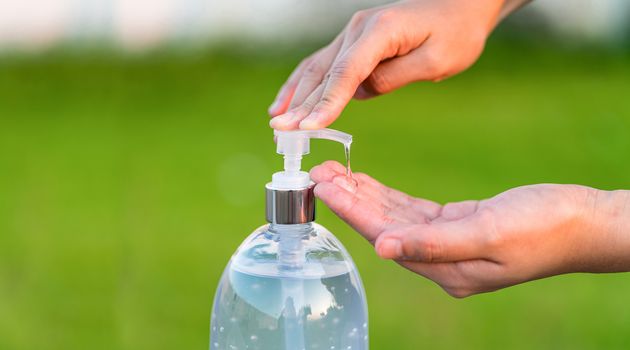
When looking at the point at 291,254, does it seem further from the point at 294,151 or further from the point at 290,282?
the point at 294,151

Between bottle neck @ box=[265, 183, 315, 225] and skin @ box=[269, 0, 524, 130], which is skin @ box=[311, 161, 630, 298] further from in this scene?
skin @ box=[269, 0, 524, 130]

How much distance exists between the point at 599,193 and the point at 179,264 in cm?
212

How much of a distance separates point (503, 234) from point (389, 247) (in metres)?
0.18

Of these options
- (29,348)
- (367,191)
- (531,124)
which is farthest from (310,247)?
(531,124)

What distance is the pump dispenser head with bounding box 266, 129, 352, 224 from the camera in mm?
1225

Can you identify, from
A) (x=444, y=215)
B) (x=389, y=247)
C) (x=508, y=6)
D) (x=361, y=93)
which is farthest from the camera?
(x=508, y=6)

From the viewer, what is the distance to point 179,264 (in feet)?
10.4

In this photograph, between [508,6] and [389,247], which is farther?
[508,6]

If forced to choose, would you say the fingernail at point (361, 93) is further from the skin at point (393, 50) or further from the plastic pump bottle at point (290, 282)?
the plastic pump bottle at point (290, 282)

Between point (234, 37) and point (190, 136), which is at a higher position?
point (234, 37)

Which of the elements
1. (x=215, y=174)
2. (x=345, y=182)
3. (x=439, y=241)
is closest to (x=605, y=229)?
(x=439, y=241)

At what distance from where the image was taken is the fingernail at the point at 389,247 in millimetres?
1164

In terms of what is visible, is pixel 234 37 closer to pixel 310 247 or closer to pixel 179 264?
pixel 179 264

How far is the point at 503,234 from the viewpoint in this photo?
1211 millimetres
